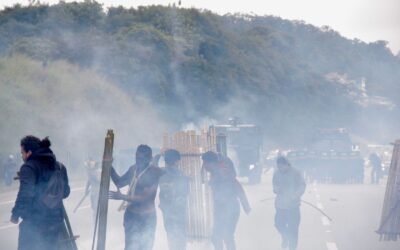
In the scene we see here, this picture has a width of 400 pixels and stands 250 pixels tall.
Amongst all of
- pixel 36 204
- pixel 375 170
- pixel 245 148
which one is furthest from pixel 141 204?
pixel 375 170

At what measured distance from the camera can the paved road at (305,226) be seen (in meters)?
16.6

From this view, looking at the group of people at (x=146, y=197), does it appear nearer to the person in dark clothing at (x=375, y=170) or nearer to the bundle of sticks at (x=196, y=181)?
the bundle of sticks at (x=196, y=181)

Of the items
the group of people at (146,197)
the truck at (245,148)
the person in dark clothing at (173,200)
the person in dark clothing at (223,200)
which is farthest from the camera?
the truck at (245,148)

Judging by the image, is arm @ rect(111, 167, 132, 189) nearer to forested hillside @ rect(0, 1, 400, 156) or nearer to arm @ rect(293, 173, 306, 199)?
arm @ rect(293, 173, 306, 199)

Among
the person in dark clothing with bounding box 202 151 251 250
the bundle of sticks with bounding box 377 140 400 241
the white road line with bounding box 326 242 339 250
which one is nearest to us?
the person in dark clothing with bounding box 202 151 251 250

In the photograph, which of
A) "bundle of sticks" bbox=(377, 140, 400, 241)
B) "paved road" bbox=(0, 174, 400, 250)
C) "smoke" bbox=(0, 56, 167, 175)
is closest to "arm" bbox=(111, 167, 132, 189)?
"paved road" bbox=(0, 174, 400, 250)

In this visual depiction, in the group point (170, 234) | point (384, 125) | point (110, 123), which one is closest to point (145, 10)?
point (110, 123)

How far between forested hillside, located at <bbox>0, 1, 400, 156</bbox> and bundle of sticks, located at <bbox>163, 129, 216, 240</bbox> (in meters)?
25.3

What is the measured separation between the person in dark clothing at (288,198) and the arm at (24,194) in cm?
578

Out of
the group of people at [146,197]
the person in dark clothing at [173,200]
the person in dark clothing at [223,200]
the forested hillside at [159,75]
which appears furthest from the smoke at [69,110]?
the person in dark clothing at [173,200]

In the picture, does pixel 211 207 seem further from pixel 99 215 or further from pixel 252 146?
pixel 252 146

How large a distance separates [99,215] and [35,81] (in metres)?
38.0

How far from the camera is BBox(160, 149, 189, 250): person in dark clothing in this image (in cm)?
1283

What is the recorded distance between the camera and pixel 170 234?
13.0m
